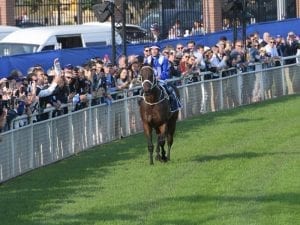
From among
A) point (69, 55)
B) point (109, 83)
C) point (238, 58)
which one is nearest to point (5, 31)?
point (69, 55)

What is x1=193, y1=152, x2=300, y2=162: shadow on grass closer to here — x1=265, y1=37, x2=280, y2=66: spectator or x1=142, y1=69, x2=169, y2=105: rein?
x1=142, y1=69, x2=169, y2=105: rein

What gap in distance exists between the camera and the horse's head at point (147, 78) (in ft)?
64.5

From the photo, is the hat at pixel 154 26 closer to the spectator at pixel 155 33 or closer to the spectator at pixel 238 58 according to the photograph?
the spectator at pixel 155 33

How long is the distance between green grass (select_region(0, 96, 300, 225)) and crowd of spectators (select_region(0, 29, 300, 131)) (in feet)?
3.37

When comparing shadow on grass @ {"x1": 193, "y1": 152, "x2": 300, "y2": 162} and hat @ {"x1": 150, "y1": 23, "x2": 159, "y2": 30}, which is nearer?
shadow on grass @ {"x1": 193, "y1": 152, "x2": 300, "y2": 162}

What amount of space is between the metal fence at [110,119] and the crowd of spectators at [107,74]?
215 mm

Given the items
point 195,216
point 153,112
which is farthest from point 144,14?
point 195,216

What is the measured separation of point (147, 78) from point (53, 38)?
42.4ft

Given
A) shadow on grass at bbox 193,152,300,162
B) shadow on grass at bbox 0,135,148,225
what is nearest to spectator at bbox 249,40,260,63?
shadow on grass at bbox 0,135,148,225

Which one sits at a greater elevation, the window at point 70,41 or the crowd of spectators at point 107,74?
the window at point 70,41

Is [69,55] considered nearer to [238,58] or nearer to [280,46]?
[238,58]

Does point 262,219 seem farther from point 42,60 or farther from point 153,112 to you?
point 42,60

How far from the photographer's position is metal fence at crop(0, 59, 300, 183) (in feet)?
63.4

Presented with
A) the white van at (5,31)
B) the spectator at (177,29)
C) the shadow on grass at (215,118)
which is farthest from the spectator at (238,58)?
the spectator at (177,29)
